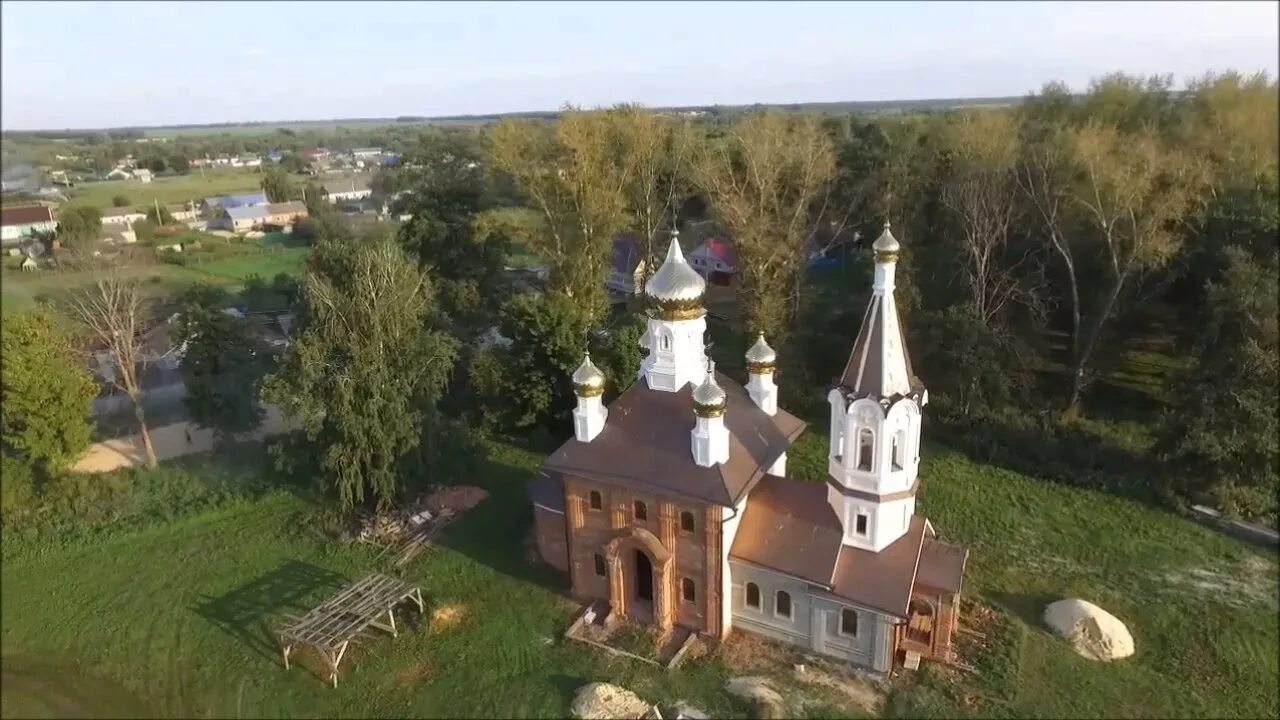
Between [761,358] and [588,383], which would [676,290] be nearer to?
[761,358]

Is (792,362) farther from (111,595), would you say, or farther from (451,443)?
(111,595)

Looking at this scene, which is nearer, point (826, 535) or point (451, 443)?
point (826, 535)

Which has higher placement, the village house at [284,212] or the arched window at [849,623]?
the village house at [284,212]

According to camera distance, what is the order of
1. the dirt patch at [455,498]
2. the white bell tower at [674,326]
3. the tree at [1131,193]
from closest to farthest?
the white bell tower at [674,326] → the tree at [1131,193] → the dirt patch at [455,498]

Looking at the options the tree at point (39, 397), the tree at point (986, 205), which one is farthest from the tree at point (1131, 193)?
the tree at point (39, 397)

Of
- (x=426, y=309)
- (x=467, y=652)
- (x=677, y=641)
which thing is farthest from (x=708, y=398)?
(x=426, y=309)

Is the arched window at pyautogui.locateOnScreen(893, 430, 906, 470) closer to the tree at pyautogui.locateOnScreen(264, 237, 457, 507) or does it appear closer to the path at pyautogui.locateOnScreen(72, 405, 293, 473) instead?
the tree at pyautogui.locateOnScreen(264, 237, 457, 507)

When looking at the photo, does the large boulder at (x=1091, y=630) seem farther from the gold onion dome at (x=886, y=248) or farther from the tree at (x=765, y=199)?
the tree at (x=765, y=199)

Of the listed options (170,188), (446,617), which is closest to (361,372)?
(170,188)
